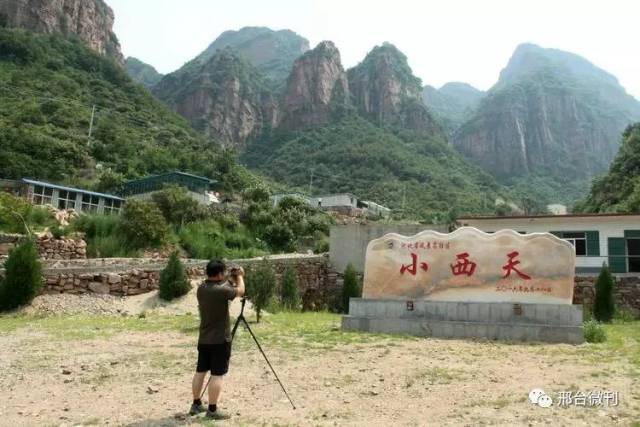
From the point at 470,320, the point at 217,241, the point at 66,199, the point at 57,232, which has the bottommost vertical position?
the point at 470,320

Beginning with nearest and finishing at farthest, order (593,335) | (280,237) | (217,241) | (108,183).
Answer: (593,335) < (217,241) < (280,237) < (108,183)

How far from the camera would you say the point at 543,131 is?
134 m

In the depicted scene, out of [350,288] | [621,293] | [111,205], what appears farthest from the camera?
[111,205]

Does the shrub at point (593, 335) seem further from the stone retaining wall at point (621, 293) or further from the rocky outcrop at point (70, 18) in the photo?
the rocky outcrop at point (70, 18)

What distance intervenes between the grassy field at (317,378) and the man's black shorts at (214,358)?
1.50 feet

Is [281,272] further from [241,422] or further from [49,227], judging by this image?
[241,422]

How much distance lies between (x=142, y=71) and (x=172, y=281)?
151m

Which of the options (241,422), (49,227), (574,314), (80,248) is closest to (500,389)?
(241,422)

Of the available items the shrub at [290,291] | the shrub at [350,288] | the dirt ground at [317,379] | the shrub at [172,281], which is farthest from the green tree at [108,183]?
the dirt ground at [317,379]

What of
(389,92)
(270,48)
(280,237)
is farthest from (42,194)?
(270,48)

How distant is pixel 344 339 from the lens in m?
9.36

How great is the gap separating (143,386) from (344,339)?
14.1 ft

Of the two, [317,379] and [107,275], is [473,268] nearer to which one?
[317,379]

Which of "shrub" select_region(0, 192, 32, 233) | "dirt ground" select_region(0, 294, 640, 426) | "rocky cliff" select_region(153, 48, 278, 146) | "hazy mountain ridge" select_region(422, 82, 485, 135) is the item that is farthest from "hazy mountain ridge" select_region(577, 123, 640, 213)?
"hazy mountain ridge" select_region(422, 82, 485, 135)
